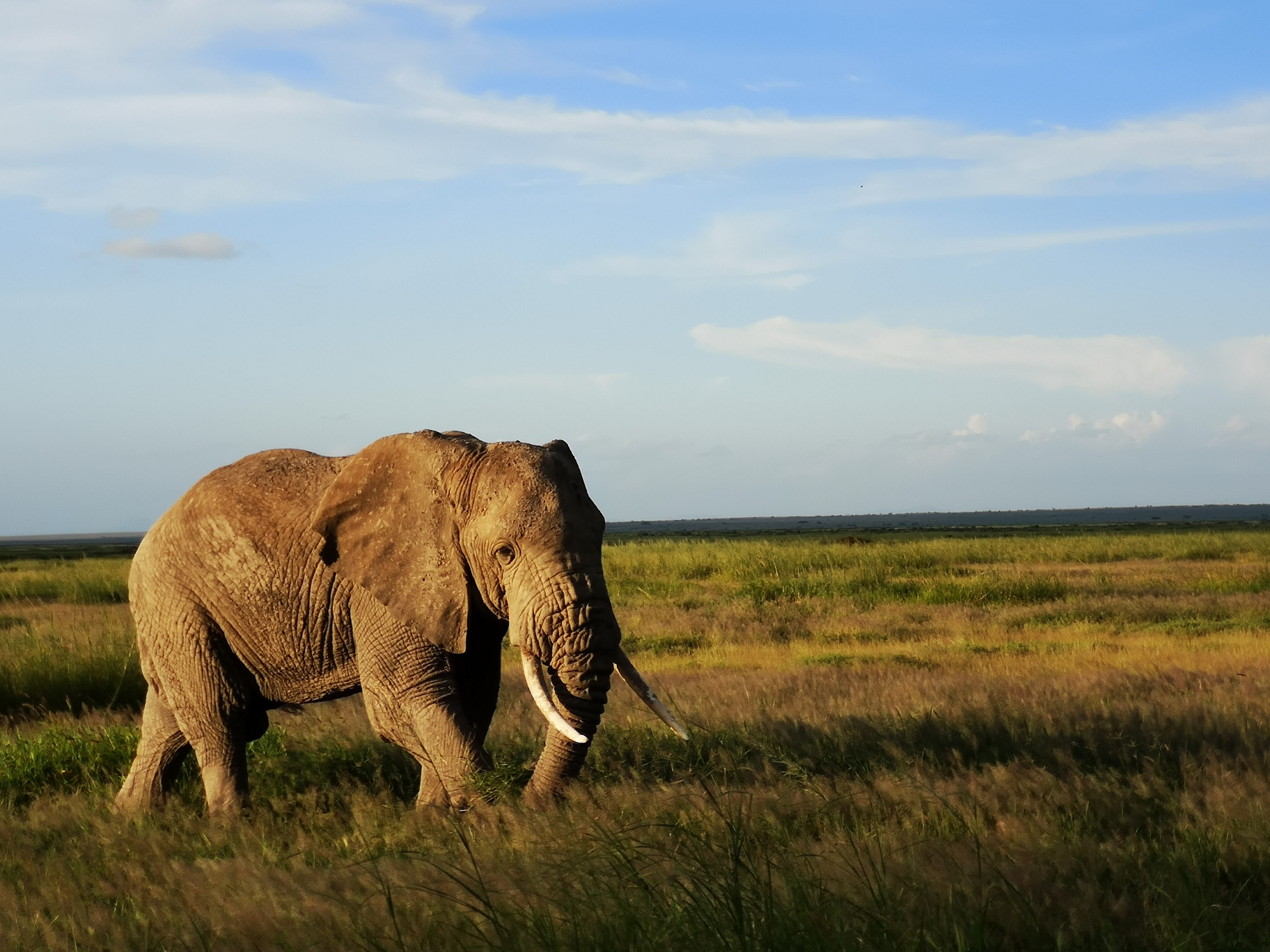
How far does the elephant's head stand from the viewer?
536cm

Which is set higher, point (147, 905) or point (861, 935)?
point (861, 935)

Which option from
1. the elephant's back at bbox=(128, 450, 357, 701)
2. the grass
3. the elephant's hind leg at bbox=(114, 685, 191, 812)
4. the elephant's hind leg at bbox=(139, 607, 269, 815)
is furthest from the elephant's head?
the grass

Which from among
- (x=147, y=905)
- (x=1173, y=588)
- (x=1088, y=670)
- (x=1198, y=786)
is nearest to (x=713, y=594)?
(x=1173, y=588)

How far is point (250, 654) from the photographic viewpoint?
630 centimetres

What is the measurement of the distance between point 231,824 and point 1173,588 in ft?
63.1

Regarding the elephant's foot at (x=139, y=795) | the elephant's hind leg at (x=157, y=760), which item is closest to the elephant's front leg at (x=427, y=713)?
the elephant's hind leg at (x=157, y=760)

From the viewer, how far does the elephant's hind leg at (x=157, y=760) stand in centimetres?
687

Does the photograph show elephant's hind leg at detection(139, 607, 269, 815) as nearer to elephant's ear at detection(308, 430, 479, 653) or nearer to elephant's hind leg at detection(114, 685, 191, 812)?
elephant's hind leg at detection(114, 685, 191, 812)

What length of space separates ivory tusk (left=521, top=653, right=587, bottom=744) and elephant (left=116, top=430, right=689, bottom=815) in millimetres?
12

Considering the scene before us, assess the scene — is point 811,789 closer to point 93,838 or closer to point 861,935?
point 861,935

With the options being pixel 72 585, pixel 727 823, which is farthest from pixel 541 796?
pixel 72 585

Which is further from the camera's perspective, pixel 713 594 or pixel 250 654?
pixel 713 594

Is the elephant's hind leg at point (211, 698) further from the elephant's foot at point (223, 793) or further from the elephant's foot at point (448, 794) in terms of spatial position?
the elephant's foot at point (448, 794)

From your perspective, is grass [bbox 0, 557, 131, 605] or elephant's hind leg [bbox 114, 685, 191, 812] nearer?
elephant's hind leg [bbox 114, 685, 191, 812]
